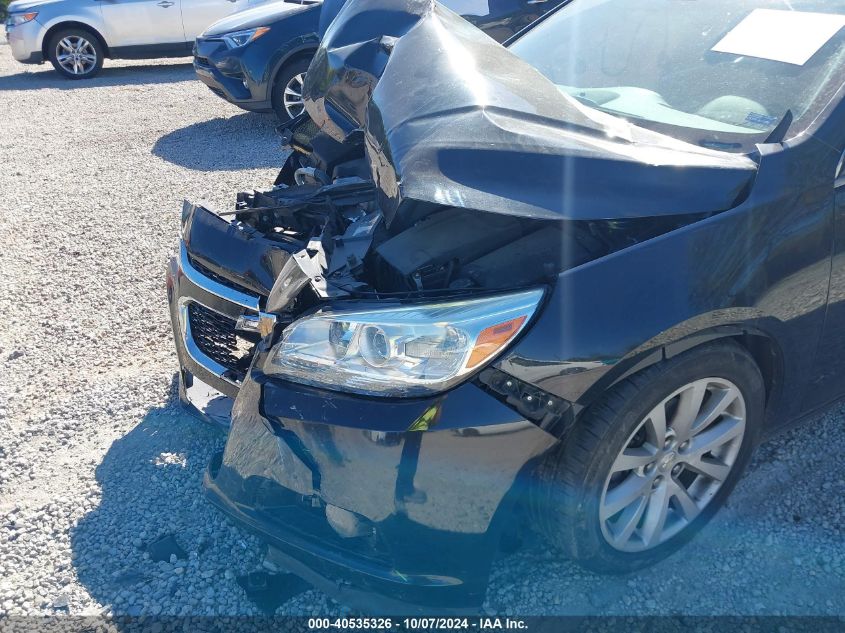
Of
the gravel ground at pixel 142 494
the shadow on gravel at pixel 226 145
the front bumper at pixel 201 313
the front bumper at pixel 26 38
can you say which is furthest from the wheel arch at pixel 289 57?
the front bumper at pixel 26 38

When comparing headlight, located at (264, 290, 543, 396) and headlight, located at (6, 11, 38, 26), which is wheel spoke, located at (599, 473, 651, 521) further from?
headlight, located at (6, 11, 38, 26)

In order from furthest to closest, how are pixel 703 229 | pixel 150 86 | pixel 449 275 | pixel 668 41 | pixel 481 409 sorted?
pixel 150 86 < pixel 668 41 < pixel 449 275 < pixel 703 229 < pixel 481 409

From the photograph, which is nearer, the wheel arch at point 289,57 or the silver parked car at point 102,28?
the wheel arch at point 289,57

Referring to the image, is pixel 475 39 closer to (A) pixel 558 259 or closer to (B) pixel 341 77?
(B) pixel 341 77

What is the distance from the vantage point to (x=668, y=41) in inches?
120

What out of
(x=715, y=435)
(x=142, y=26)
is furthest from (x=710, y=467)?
(x=142, y=26)

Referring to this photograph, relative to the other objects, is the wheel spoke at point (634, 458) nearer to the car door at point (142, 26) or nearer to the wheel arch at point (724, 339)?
the wheel arch at point (724, 339)

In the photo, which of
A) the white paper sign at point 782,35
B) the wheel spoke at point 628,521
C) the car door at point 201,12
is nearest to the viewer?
the wheel spoke at point 628,521

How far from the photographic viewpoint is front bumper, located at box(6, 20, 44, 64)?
11531 mm

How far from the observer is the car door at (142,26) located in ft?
37.6

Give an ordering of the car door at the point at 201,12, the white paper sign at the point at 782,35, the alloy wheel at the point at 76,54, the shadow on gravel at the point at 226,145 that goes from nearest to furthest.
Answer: the white paper sign at the point at 782,35, the shadow on gravel at the point at 226,145, the car door at the point at 201,12, the alloy wheel at the point at 76,54

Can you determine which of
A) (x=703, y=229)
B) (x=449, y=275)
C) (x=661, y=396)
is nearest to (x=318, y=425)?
(x=449, y=275)

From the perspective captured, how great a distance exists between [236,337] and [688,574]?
180 cm

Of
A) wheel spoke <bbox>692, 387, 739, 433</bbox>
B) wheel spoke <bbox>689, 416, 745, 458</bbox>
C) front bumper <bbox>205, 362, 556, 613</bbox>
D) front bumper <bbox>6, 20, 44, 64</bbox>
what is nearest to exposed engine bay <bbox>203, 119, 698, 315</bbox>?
front bumper <bbox>205, 362, 556, 613</bbox>
